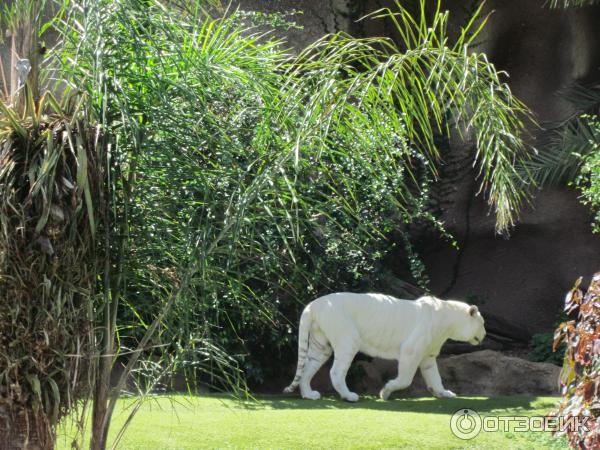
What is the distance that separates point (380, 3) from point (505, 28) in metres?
1.74

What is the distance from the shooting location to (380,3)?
11.7m

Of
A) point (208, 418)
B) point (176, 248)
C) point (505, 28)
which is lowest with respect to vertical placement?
point (208, 418)

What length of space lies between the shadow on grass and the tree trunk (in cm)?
364

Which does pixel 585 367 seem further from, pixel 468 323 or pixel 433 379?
pixel 468 323

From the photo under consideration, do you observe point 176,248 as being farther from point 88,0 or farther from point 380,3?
point 380,3

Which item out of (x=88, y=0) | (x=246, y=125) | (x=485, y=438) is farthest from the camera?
(x=485, y=438)

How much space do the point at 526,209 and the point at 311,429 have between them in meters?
6.61

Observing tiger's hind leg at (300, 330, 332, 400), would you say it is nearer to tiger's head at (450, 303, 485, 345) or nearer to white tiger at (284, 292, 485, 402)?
white tiger at (284, 292, 485, 402)

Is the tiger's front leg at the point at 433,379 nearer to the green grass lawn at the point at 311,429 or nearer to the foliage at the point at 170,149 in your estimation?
the green grass lawn at the point at 311,429

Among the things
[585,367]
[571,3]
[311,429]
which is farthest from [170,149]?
[571,3]

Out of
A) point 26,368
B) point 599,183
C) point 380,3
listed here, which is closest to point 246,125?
point 26,368

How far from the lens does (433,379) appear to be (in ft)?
27.2

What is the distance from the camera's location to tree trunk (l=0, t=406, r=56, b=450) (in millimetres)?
3568

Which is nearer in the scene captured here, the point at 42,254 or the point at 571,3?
the point at 42,254
